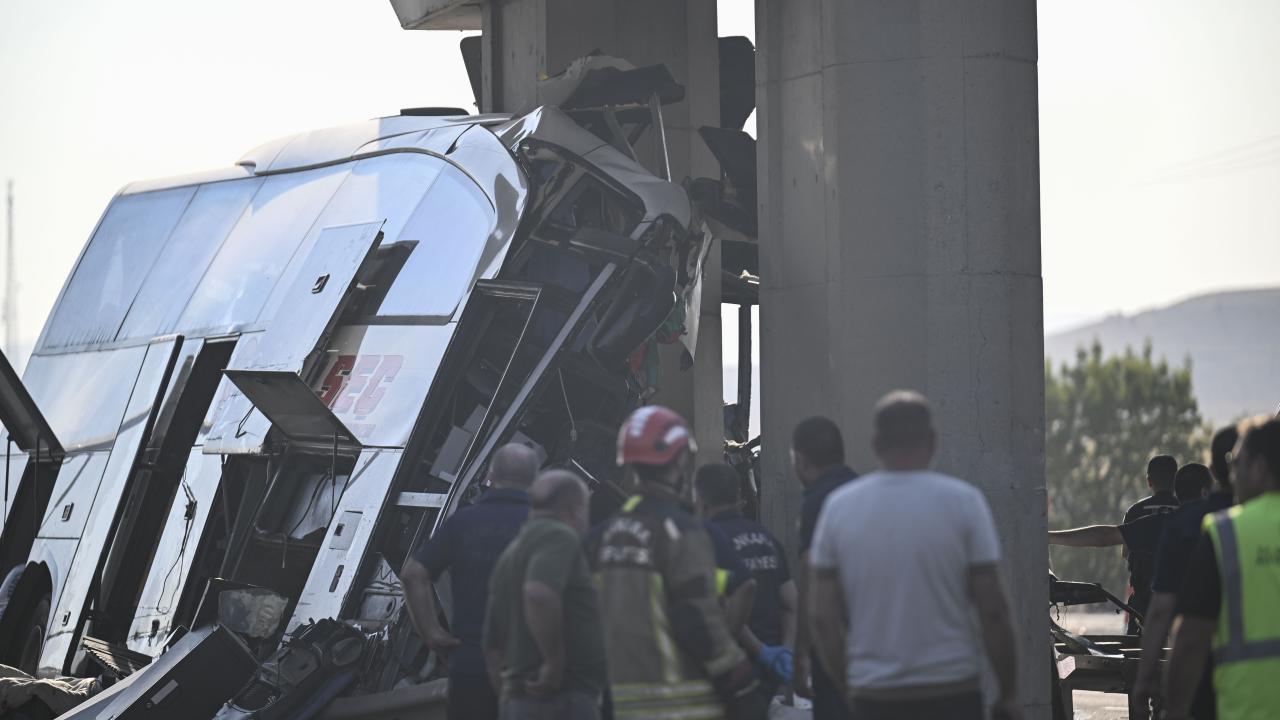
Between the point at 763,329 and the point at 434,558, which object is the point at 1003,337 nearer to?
the point at 763,329

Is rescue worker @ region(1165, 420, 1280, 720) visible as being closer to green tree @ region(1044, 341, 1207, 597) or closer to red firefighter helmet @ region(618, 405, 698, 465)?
red firefighter helmet @ region(618, 405, 698, 465)

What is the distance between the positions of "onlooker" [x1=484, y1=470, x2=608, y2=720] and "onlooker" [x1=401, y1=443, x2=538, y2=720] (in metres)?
0.80

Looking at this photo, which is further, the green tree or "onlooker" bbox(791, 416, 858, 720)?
the green tree

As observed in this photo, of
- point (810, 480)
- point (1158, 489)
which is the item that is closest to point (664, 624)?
point (810, 480)

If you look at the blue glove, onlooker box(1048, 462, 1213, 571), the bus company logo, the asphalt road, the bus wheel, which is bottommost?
the asphalt road

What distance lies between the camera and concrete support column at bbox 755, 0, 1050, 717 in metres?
10.5

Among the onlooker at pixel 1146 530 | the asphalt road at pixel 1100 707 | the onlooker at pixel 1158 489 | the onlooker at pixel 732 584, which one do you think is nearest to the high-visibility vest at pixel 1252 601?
the onlooker at pixel 732 584

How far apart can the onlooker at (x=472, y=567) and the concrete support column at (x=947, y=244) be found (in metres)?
3.24

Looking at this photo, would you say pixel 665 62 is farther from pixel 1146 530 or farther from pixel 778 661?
pixel 778 661

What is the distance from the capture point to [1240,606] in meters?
5.66

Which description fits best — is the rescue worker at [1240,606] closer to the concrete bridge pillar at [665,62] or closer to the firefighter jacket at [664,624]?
the firefighter jacket at [664,624]

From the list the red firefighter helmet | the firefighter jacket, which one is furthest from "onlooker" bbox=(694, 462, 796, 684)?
the firefighter jacket

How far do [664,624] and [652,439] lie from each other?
2.09ft

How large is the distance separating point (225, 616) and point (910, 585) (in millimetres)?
5880
